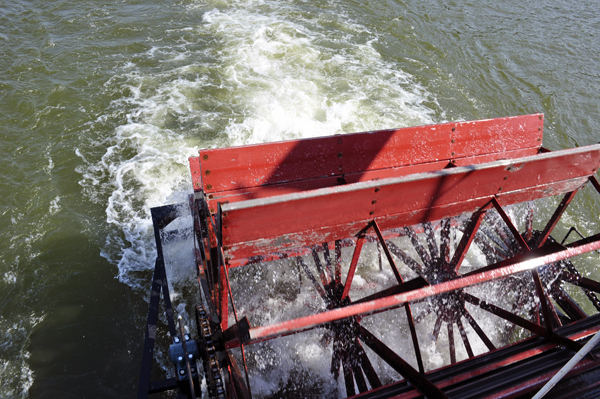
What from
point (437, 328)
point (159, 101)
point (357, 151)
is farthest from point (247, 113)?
point (437, 328)

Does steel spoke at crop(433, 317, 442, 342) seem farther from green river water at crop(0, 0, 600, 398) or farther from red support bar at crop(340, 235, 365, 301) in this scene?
green river water at crop(0, 0, 600, 398)

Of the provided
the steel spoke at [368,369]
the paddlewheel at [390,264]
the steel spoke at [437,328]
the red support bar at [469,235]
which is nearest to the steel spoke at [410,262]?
the paddlewheel at [390,264]

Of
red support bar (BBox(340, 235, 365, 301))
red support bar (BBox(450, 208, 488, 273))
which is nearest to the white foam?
red support bar (BBox(340, 235, 365, 301))

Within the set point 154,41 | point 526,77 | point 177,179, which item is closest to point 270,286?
point 177,179

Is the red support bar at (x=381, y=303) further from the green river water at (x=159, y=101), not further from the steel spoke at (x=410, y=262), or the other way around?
the green river water at (x=159, y=101)

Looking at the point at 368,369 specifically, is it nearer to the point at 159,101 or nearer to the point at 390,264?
the point at 390,264
